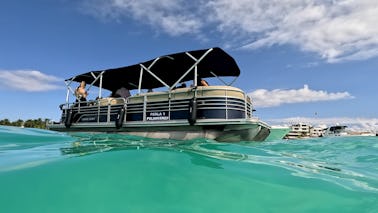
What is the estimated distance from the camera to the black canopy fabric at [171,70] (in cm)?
928

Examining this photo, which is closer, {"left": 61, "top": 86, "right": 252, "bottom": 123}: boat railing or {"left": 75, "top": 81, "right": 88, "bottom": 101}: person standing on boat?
{"left": 61, "top": 86, "right": 252, "bottom": 123}: boat railing

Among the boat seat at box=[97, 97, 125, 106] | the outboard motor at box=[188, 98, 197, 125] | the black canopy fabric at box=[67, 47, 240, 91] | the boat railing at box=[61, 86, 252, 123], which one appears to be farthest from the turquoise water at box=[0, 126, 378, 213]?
the boat seat at box=[97, 97, 125, 106]

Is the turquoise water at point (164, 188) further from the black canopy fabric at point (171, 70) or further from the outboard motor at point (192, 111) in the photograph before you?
the black canopy fabric at point (171, 70)

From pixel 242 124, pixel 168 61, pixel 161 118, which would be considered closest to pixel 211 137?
pixel 242 124

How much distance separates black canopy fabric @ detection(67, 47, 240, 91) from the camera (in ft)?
30.5

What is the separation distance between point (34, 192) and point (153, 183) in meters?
0.76

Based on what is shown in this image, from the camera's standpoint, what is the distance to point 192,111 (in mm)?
8336

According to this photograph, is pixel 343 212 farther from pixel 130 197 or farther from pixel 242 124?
pixel 242 124

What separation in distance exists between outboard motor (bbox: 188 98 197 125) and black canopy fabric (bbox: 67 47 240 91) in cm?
157

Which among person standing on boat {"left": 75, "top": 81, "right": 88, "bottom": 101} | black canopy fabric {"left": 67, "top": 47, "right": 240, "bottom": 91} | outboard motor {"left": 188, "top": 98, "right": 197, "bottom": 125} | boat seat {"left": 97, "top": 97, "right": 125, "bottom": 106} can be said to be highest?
black canopy fabric {"left": 67, "top": 47, "right": 240, "bottom": 91}

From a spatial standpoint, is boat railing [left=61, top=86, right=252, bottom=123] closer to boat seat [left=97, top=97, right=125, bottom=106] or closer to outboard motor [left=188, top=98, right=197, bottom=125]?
boat seat [left=97, top=97, right=125, bottom=106]

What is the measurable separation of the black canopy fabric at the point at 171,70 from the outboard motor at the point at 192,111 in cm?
157

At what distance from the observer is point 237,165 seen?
9.14 feet

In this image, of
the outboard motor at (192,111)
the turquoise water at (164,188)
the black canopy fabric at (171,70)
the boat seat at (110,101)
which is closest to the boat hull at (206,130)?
the outboard motor at (192,111)
